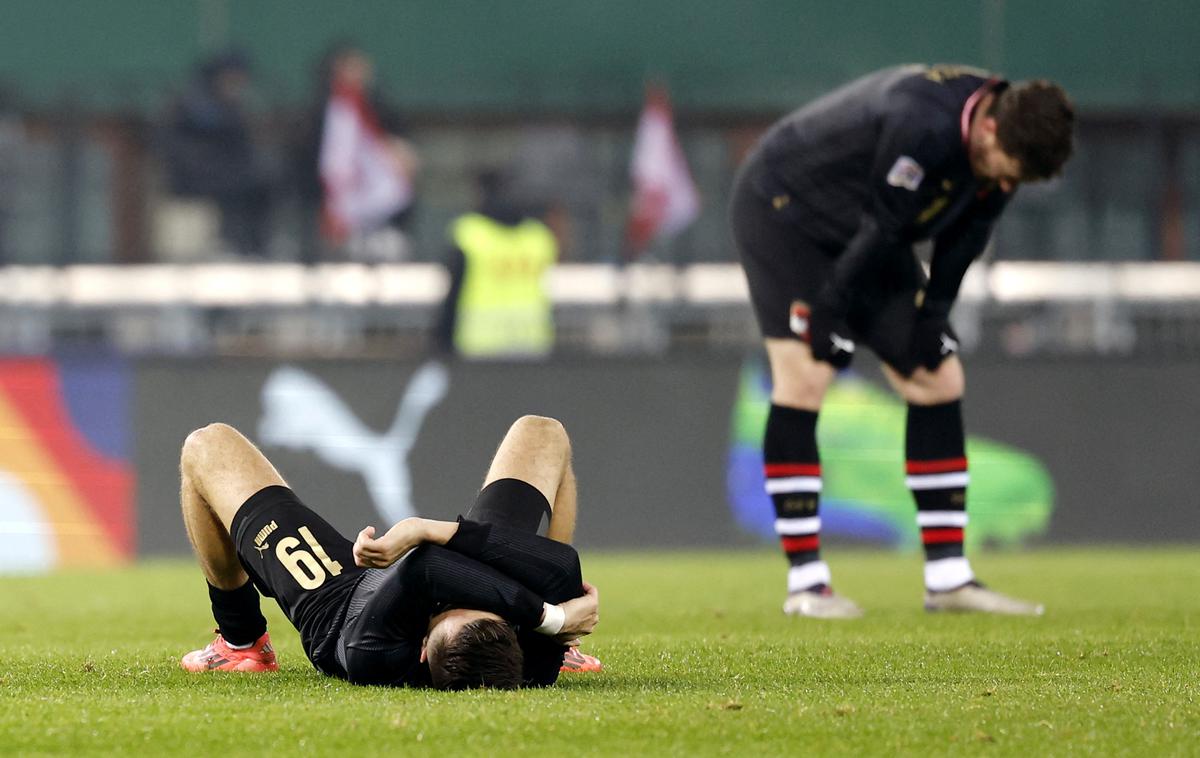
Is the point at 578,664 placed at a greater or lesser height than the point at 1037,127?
lesser

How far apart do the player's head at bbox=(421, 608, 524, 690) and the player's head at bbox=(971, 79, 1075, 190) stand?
7.79ft

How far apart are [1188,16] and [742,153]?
3240 millimetres

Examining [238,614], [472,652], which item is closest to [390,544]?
[472,652]

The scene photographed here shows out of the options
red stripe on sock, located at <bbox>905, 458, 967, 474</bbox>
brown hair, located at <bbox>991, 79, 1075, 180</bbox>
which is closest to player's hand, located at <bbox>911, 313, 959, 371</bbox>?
red stripe on sock, located at <bbox>905, 458, 967, 474</bbox>

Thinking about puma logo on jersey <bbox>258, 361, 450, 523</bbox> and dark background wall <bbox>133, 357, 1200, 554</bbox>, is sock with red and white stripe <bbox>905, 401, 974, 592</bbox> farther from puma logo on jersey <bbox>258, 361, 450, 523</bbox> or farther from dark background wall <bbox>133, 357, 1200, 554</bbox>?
puma logo on jersey <bbox>258, 361, 450, 523</bbox>

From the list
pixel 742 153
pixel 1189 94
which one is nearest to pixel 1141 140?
pixel 1189 94

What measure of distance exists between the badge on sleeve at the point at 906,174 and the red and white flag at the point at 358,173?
6731mm

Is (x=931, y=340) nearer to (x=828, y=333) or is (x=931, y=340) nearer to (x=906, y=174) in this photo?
(x=828, y=333)

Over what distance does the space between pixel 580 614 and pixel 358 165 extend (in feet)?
28.9

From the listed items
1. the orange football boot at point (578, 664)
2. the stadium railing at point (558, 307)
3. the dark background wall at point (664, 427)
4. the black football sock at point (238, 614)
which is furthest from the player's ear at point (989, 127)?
the stadium railing at point (558, 307)

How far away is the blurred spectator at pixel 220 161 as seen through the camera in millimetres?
11781

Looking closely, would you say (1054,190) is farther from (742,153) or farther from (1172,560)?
(1172,560)

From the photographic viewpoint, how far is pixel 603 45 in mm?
12898

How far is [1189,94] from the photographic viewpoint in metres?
11.7
